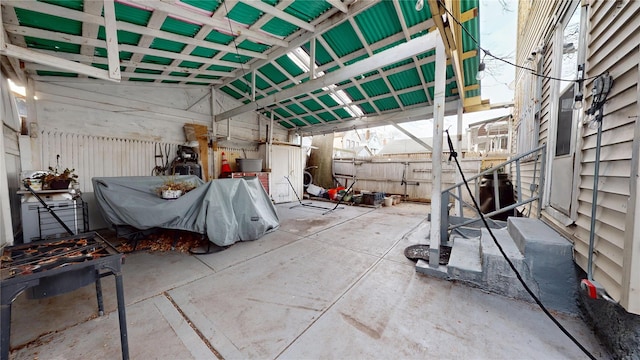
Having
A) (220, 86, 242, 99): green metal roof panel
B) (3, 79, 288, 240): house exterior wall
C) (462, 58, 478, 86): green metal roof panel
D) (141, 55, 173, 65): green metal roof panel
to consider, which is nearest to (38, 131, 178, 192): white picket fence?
(3, 79, 288, 240): house exterior wall

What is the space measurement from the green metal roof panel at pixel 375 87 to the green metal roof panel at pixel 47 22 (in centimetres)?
525

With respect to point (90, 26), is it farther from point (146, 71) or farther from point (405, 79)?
point (405, 79)

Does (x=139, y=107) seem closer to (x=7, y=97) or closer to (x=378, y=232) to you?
(x=7, y=97)

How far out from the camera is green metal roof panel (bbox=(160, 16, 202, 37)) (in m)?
3.28

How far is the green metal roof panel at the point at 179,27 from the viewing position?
3.28m

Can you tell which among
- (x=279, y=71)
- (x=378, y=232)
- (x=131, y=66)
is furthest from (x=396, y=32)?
(x=131, y=66)

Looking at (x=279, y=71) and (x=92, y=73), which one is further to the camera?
(x=279, y=71)

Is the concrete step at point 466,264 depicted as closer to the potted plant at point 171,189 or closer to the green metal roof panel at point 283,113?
the potted plant at point 171,189

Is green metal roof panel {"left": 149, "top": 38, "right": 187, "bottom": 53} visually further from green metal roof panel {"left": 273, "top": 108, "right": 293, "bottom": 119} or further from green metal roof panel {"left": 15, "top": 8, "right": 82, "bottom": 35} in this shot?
green metal roof panel {"left": 273, "top": 108, "right": 293, "bottom": 119}

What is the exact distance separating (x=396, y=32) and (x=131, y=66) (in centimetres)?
517

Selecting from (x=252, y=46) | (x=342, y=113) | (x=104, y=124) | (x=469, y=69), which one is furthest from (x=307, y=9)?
(x=104, y=124)

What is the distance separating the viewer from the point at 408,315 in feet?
6.07

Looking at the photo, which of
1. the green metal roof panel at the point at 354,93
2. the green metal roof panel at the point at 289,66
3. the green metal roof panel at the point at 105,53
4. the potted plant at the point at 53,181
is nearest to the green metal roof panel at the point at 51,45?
the green metal roof panel at the point at 105,53

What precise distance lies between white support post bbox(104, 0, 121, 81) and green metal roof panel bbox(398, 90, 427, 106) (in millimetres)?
5660
